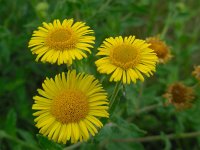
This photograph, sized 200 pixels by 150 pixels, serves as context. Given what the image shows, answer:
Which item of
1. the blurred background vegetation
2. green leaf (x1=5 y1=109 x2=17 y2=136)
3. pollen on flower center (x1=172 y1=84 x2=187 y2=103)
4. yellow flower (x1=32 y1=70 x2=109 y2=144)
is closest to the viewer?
yellow flower (x1=32 y1=70 x2=109 y2=144)

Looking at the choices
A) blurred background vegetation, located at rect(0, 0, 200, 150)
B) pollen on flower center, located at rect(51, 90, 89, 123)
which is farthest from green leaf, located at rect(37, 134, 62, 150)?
blurred background vegetation, located at rect(0, 0, 200, 150)

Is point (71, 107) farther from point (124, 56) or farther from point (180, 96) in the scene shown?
point (180, 96)

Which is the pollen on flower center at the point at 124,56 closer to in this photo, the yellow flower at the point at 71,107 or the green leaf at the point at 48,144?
the yellow flower at the point at 71,107

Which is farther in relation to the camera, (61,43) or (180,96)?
(180,96)

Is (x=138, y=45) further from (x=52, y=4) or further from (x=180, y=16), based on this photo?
(x=52, y=4)

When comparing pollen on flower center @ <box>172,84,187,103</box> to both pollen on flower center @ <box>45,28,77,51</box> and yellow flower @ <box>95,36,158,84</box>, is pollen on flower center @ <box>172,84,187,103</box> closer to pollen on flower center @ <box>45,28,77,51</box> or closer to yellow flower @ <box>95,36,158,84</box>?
yellow flower @ <box>95,36,158,84</box>

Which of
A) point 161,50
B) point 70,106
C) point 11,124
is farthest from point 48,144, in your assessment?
point 161,50
